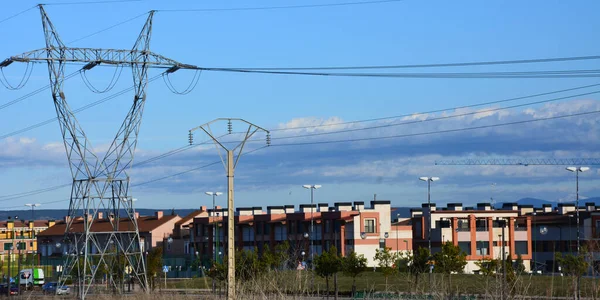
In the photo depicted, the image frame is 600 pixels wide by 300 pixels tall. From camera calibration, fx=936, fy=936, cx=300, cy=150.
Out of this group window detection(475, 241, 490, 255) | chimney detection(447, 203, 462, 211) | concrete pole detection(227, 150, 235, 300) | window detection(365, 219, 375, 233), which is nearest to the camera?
concrete pole detection(227, 150, 235, 300)

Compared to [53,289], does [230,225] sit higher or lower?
higher

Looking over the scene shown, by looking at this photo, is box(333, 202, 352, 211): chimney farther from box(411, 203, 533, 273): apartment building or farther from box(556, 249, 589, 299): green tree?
box(556, 249, 589, 299): green tree

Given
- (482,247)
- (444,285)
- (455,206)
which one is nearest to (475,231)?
(482,247)

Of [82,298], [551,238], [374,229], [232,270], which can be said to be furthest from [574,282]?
[551,238]

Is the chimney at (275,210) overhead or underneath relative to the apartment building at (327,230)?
overhead

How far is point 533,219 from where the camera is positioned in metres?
121

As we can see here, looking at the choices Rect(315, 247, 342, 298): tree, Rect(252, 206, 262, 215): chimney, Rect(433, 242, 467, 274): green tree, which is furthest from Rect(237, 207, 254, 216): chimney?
Rect(433, 242, 467, 274): green tree

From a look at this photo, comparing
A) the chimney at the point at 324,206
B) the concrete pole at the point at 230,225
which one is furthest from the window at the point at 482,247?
the concrete pole at the point at 230,225

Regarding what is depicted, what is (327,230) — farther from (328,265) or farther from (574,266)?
(574,266)

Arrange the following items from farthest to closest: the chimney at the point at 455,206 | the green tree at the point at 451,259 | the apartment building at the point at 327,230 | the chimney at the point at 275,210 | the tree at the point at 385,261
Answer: the chimney at the point at 455,206
the chimney at the point at 275,210
the apartment building at the point at 327,230
the green tree at the point at 451,259
the tree at the point at 385,261

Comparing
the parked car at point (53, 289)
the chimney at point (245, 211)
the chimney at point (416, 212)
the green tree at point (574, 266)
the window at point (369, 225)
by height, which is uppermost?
the chimney at point (245, 211)

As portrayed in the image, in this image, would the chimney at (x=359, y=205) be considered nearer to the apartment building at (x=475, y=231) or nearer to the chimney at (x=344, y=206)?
the chimney at (x=344, y=206)

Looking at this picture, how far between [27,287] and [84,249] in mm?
36485

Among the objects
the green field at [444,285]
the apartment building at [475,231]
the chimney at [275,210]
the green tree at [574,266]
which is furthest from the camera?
the chimney at [275,210]
